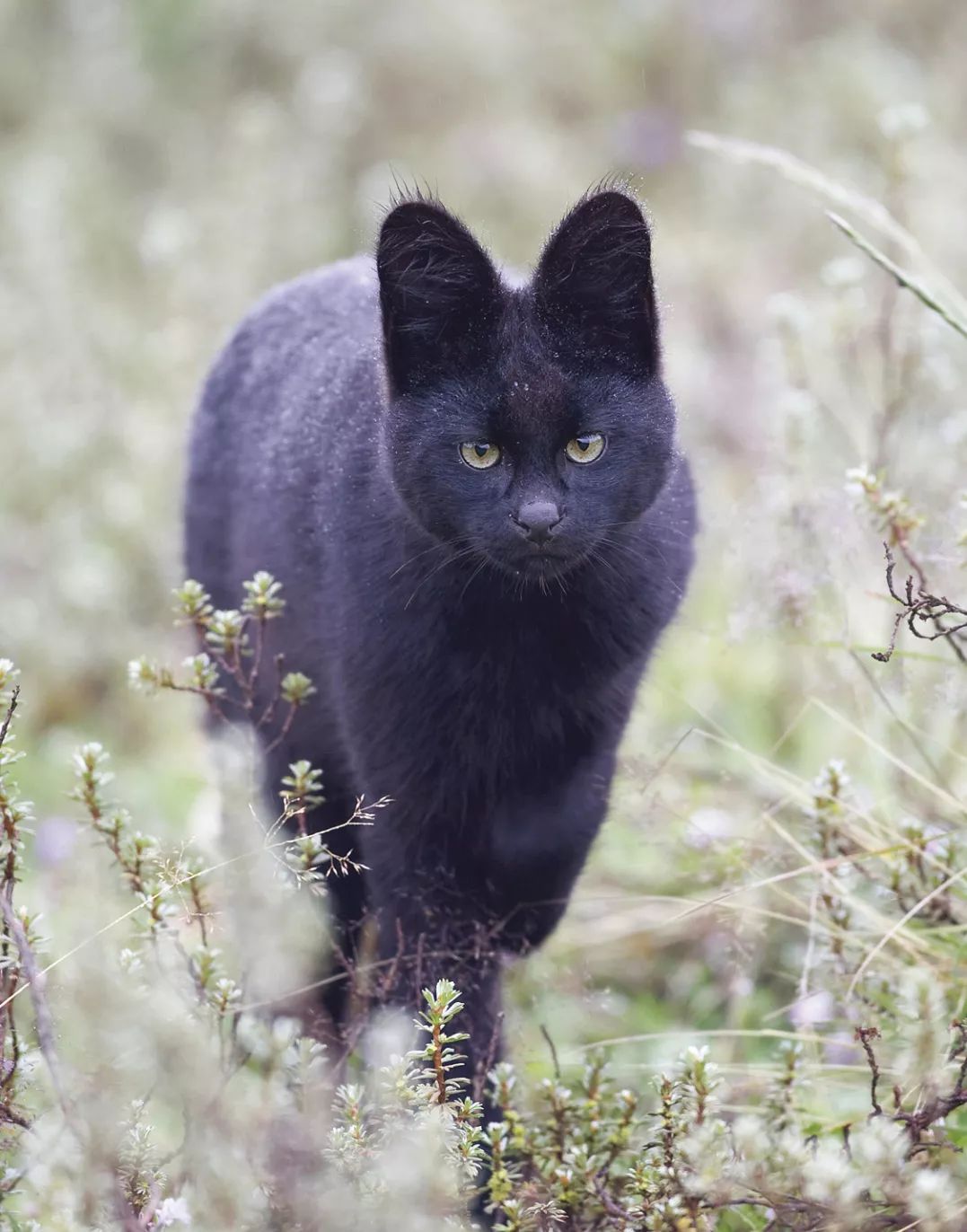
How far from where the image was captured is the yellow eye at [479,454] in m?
2.28

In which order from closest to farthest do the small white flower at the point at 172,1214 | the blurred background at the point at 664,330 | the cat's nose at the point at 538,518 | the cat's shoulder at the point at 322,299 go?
the small white flower at the point at 172,1214 < the cat's nose at the point at 538,518 < the cat's shoulder at the point at 322,299 < the blurred background at the point at 664,330

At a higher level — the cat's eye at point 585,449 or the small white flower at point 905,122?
the small white flower at point 905,122

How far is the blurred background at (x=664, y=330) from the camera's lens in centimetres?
305

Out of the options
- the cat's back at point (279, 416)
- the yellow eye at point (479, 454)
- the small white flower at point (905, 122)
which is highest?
the small white flower at point (905, 122)

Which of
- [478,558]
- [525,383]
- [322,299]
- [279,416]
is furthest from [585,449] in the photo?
[322,299]

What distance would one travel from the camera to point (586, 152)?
Answer: 24.7ft

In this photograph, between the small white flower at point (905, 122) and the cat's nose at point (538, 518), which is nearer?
the cat's nose at point (538, 518)

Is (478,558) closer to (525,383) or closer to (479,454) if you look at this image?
(479,454)

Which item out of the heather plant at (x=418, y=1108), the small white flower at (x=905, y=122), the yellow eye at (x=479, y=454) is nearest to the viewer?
the heather plant at (x=418, y=1108)

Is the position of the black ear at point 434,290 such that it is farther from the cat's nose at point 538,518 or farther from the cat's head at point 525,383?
the cat's nose at point 538,518

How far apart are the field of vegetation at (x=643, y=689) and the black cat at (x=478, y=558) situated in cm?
20

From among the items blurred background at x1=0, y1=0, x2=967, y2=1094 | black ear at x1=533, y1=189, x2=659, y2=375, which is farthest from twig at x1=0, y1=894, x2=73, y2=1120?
black ear at x1=533, y1=189, x2=659, y2=375

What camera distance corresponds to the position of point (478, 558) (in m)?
2.38

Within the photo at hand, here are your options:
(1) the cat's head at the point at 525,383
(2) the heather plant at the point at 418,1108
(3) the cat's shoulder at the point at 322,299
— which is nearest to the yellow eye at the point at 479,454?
(1) the cat's head at the point at 525,383
